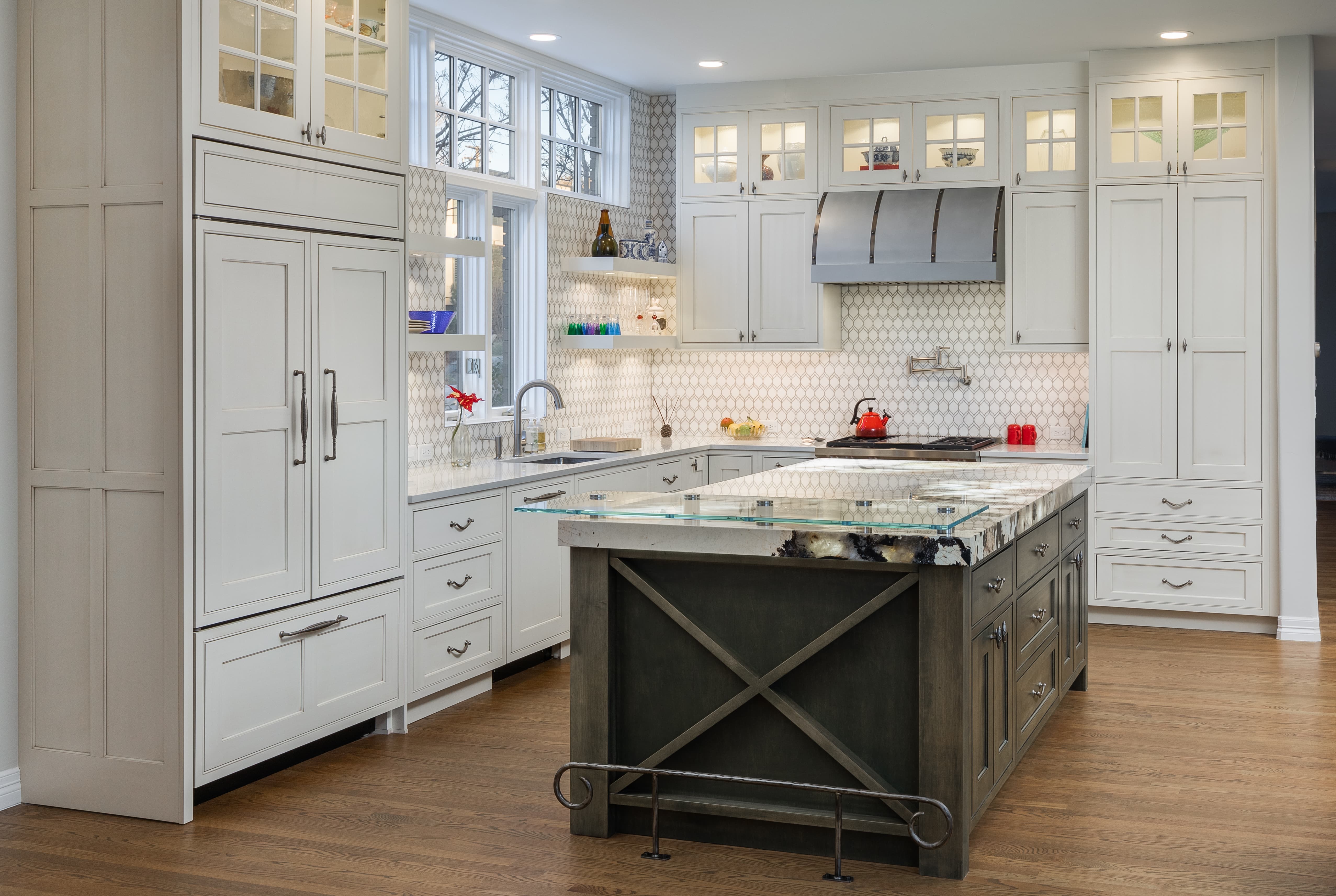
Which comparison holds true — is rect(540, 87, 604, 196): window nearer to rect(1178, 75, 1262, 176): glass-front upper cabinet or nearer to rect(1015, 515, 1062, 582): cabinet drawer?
rect(1178, 75, 1262, 176): glass-front upper cabinet

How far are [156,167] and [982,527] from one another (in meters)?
2.42

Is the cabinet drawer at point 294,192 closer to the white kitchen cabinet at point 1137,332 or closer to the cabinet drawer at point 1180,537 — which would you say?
the white kitchen cabinet at point 1137,332

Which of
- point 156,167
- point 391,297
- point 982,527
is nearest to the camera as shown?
point 982,527

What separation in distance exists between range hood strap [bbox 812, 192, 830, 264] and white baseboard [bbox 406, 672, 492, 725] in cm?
293

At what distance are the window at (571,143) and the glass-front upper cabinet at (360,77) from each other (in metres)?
2.06

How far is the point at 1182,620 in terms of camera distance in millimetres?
6309

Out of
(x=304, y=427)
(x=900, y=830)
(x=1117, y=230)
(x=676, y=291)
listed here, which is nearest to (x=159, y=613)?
(x=304, y=427)

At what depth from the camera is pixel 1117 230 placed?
6223 millimetres

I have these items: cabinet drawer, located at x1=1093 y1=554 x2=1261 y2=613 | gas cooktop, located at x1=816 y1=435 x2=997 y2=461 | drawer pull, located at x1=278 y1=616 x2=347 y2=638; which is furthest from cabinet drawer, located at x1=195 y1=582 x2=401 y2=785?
cabinet drawer, located at x1=1093 y1=554 x2=1261 y2=613

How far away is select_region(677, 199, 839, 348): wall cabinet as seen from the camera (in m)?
6.94

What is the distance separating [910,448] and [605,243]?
189 centimetres

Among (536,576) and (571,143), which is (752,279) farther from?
(536,576)

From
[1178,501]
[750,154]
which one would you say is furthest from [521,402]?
[1178,501]

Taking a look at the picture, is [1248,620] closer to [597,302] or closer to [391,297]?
[597,302]
